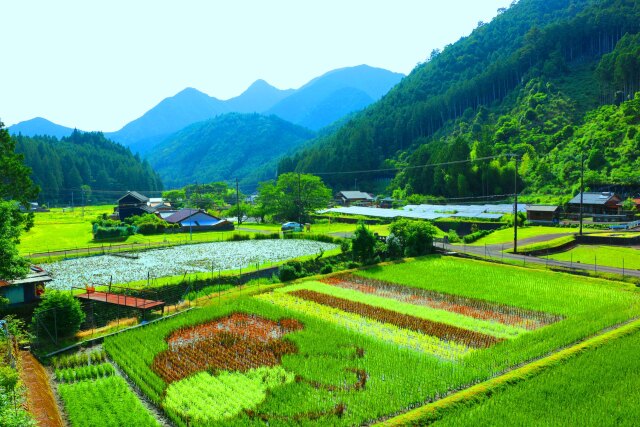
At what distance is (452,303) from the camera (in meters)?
25.5

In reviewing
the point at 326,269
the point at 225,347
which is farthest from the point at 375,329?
the point at 326,269

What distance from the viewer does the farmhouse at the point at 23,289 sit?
23359 millimetres

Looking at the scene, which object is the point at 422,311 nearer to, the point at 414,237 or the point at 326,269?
the point at 326,269

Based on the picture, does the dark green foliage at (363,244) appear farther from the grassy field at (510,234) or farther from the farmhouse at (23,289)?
the farmhouse at (23,289)

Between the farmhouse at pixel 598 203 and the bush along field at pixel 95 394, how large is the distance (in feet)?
203

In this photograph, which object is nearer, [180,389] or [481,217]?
[180,389]

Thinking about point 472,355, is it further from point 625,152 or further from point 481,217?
point 625,152

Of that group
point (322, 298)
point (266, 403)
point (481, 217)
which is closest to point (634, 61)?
point (481, 217)

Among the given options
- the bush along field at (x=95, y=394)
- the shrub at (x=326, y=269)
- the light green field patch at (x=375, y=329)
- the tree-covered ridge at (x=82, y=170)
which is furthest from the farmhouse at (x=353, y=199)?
the bush along field at (x=95, y=394)

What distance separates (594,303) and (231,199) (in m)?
108

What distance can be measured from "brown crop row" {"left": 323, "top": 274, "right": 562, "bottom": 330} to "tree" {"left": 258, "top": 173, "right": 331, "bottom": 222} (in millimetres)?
43155

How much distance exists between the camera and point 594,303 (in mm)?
24234

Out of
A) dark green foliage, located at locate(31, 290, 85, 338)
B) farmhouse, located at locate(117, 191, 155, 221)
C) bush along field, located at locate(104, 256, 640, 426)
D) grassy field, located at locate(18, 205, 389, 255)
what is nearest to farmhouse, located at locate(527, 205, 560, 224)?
grassy field, located at locate(18, 205, 389, 255)

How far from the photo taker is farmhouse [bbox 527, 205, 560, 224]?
57225 millimetres
